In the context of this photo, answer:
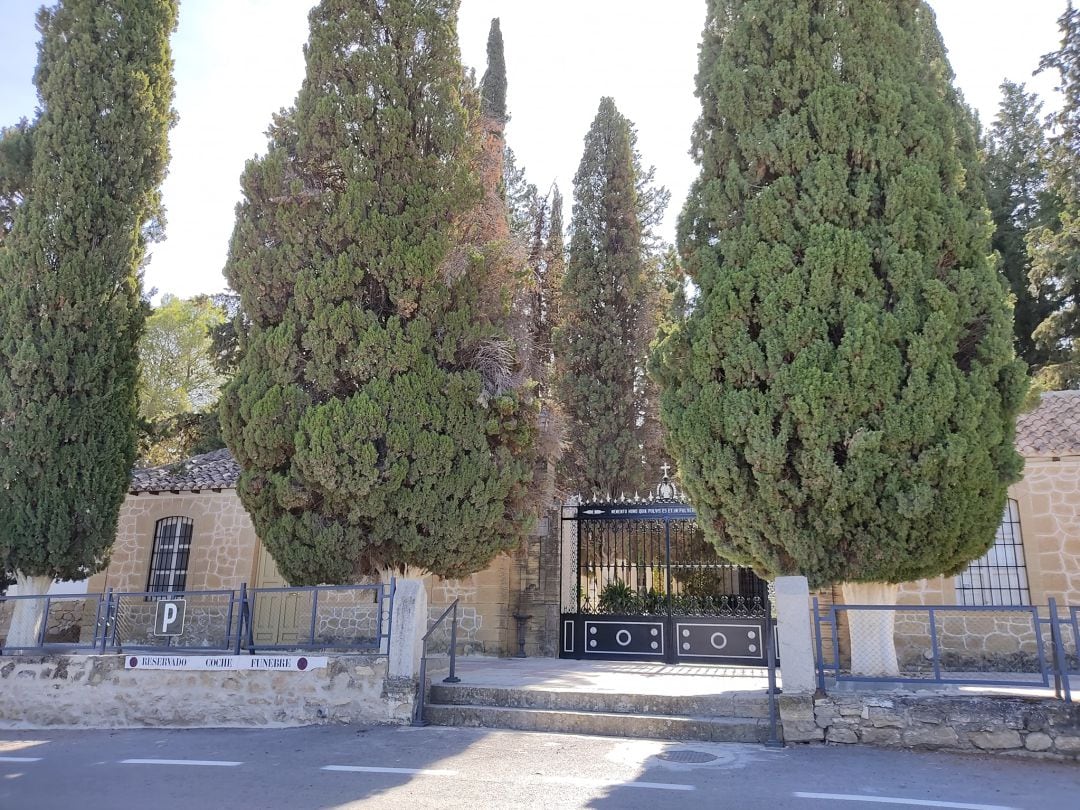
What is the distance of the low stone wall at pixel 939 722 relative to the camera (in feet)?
19.9

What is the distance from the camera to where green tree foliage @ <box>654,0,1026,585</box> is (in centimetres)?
760

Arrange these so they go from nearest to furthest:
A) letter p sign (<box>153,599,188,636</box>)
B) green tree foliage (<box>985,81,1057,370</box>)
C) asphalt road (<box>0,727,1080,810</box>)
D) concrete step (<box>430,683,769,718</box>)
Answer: asphalt road (<box>0,727,1080,810</box>), concrete step (<box>430,683,769,718</box>), letter p sign (<box>153,599,188,636</box>), green tree foliage (<box>985,81,1057,370</box>)

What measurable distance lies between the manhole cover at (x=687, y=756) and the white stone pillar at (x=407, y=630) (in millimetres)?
2651

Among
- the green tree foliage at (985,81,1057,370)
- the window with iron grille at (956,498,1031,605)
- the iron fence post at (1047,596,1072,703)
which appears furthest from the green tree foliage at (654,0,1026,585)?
the green tree foliage at (985,81,1057,370)

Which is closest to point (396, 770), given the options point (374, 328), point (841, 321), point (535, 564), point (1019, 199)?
point (374, 328)

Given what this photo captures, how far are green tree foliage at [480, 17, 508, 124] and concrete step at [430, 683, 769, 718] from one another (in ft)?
56.2

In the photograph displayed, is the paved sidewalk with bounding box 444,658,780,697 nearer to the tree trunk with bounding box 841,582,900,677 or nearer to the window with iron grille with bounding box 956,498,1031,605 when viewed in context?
the tree trunk with bounding box 841,582,900,677

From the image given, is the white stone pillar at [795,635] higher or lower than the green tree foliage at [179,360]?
lower

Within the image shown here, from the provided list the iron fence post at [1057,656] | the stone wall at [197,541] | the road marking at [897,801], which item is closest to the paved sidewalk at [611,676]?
the road marking at [897,801]

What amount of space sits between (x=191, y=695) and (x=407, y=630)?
246 cm

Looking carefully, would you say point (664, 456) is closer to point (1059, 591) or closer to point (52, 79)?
point (1059, 591)

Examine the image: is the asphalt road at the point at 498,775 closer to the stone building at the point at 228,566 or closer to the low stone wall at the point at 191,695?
the low stone wall at the point at 191,695

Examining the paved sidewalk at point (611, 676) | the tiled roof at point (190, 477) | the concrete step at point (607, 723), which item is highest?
the tiled roof at point (190, 477)

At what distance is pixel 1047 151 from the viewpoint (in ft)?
44.5
